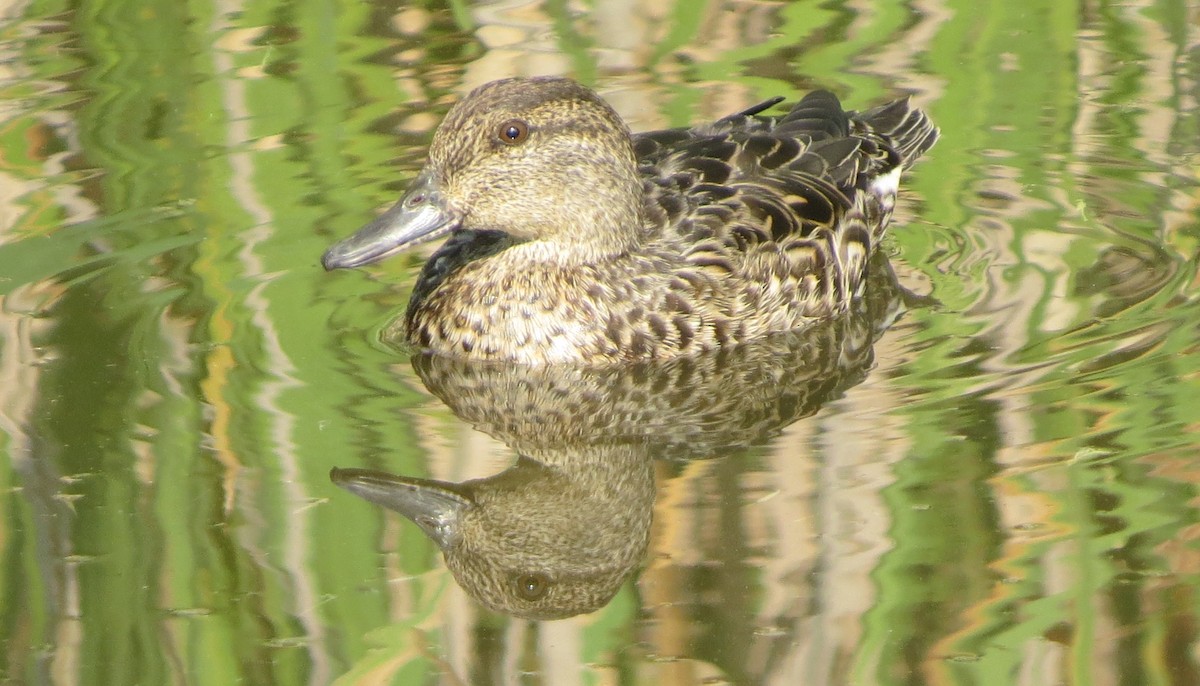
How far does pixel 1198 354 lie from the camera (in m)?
5.77

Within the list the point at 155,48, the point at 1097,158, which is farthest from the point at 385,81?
the point at 1097,158

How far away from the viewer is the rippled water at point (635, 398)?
442 centimetres

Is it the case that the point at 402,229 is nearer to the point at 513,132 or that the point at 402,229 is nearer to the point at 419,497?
the point at 513,132

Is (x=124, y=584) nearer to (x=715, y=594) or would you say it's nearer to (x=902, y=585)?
(x=715, y=594)

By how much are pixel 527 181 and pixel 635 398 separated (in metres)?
0.87

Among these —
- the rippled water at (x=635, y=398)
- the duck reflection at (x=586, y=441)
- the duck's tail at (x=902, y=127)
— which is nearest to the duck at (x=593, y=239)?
the duck reflection at (x=586, y=441)

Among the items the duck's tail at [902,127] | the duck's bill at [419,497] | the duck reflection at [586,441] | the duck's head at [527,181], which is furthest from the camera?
the duck's tail at [902,127]

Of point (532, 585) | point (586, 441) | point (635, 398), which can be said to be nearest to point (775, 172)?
point (635, 398)

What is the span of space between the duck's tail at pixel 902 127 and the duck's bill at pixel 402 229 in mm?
2351

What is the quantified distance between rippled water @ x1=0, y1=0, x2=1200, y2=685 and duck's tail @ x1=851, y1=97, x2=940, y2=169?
0.22m

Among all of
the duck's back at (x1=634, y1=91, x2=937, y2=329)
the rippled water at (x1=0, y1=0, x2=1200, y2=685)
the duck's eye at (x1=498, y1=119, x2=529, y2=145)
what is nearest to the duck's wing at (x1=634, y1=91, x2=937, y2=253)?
the duck's back at (x1=634, y1=91, x2=937, y2=329)

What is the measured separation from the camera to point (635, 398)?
19.8 feet

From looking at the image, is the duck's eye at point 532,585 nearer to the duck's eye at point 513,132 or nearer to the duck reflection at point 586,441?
the duck reflection at point 586,441

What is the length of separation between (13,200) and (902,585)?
15.7 ft
